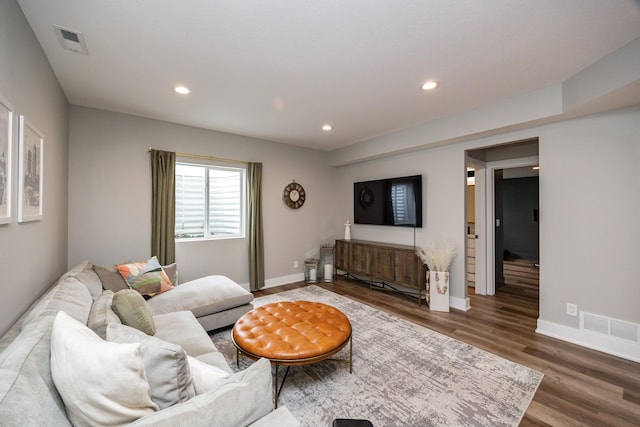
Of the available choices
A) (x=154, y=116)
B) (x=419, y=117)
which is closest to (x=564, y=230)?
(x=419, y=117)

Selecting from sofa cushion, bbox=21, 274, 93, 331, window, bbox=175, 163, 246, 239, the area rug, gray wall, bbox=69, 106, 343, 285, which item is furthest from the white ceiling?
Answer: the area rug

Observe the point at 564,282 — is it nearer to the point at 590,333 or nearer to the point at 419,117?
the point at 590,333

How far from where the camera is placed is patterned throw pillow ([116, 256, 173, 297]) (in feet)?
8.95

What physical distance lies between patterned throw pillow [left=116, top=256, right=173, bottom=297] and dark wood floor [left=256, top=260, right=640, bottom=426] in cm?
174

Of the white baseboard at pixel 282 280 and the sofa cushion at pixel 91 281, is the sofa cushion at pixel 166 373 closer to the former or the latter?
the sofa cushion at pixel 91 281

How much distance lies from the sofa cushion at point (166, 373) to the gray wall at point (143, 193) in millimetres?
2969

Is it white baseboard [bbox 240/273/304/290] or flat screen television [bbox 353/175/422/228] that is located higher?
flat screen television [bbox 353/175/422/228]

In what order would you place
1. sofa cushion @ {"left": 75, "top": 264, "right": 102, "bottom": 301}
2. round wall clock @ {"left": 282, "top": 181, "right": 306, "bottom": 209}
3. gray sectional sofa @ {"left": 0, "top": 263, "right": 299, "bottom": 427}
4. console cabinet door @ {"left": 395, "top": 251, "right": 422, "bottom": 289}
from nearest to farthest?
gray sectional sofa @ {"left": 0, "top": 263, "right": 299, "bottom": 427}, sofa cushion @ {"left": 75, "top": 264, "right": 102, "bottom": 301}, console cabinet door @ {"left": 395, "top": 251, "right": 422, "bottom": 289}, round wall clock @ {"left": 282, "top": 181, "right": 306, "bottom": 209}

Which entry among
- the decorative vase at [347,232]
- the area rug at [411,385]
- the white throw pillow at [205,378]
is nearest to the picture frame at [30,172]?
the white throw pillow at [205,378]

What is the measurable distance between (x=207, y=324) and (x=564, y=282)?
381 centimetres

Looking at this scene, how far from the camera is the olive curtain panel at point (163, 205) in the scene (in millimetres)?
3586

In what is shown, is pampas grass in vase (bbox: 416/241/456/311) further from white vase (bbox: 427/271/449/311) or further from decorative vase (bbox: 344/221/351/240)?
decorative vase (bbox: 344/221/351/240)

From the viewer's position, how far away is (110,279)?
8.47 feet

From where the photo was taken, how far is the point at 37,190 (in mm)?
1884
